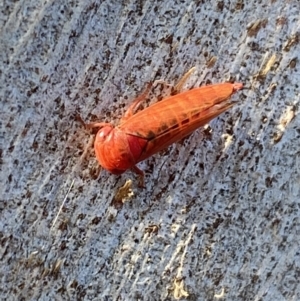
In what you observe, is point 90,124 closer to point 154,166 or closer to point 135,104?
point 135,104

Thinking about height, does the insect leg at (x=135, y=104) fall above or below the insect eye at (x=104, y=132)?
above

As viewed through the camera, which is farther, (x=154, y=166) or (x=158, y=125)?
(x=154, y=166)

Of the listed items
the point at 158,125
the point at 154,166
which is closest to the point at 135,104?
the point at 158,125

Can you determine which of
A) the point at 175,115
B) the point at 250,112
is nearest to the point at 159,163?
the point at 175,115

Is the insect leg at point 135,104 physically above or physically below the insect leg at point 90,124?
above

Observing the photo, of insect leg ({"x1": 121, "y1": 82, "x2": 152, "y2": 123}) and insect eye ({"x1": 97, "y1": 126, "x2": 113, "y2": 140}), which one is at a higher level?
insect leg ({"x1": 121, "y1": 82, "x2": 152, "y2": 123})
